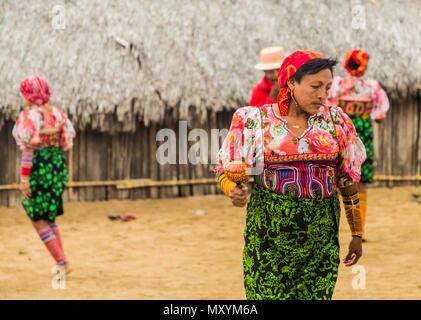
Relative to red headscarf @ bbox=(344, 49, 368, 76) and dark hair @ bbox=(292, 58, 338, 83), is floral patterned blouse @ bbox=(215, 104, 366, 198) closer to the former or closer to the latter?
dark hair @ bbox=(292, 58, 338, 83)

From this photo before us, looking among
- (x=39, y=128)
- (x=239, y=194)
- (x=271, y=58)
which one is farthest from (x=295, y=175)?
(x=39, y=128)

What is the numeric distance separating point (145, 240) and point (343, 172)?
5.03 metres

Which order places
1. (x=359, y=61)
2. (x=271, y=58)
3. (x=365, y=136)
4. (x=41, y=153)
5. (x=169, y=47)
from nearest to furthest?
(x=271, y=58) → (x=41, y=153) → (x=365, y=136) → (x=359, y=61) → (x=169, y=47)

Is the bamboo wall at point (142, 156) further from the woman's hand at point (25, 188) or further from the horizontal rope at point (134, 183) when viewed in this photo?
the woman's hand at point (25, 188)

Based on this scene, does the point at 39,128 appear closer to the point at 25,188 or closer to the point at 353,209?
the point at 25,188

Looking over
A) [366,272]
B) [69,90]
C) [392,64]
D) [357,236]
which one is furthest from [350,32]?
[357,236]

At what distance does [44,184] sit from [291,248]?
320 centimetres

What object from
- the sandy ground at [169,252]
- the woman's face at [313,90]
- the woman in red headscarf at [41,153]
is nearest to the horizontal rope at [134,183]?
the sandy ground at [169,252]

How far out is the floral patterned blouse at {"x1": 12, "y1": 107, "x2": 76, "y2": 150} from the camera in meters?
5.46

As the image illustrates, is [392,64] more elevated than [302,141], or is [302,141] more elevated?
[392,64]

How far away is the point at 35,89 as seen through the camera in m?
5.51

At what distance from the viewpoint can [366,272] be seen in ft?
19.7

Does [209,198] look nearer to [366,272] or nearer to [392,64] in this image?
[392,64]

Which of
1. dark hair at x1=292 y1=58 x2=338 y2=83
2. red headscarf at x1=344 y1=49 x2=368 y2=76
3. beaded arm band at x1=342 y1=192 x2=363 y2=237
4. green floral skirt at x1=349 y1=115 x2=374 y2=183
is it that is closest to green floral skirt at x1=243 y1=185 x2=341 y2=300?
beaded arm band at x1=342 y1=192 x2=363 y2=237
